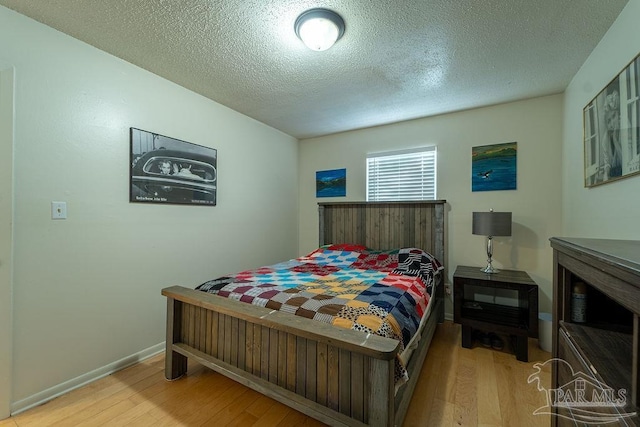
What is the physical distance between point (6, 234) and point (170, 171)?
3.54 ft

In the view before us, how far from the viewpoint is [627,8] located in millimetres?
1439

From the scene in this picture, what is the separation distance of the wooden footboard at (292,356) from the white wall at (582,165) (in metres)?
1.40

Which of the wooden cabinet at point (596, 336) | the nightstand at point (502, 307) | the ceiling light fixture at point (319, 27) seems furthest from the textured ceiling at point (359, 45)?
the nightstand at point (502, 307)

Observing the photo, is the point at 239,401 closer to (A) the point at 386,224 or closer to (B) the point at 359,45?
(A) the point at 386,224

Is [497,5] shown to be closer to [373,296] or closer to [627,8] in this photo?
[627,8]

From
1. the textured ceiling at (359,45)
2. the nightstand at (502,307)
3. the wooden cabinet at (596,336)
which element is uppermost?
the textured ceiling at (359,45)

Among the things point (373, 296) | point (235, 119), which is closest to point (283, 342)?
point (373, 296)

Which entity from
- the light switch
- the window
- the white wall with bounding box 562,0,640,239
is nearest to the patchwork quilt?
the window

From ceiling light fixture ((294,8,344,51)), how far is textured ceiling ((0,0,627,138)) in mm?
45

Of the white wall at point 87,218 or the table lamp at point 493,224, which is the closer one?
the white wall at point 87,218

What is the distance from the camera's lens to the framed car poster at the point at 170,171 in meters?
2.16

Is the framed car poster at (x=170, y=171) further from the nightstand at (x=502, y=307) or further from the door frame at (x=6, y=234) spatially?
the nightstand at (x=502, y=307)

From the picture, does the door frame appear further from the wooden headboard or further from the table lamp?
the table lamp

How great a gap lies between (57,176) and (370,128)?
3073 mm
